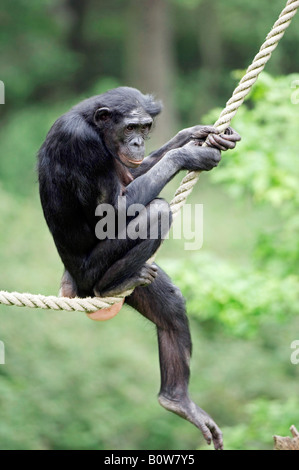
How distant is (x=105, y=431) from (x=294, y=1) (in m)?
6.72

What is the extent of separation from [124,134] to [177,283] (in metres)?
2.47

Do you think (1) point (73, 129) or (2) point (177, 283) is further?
(2) point (177, 283)

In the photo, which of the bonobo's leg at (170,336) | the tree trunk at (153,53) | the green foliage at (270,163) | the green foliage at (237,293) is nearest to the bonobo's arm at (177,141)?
the bonobo's leg at (170,336)

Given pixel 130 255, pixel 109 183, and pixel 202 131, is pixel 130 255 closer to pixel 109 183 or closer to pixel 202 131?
pixel 109 183

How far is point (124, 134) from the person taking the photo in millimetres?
5746

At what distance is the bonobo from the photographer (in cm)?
534

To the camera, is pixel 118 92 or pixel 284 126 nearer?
pixel 118 92

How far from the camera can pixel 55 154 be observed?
5488 millimetres

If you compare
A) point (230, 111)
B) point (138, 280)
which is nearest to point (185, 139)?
point (230, 111)

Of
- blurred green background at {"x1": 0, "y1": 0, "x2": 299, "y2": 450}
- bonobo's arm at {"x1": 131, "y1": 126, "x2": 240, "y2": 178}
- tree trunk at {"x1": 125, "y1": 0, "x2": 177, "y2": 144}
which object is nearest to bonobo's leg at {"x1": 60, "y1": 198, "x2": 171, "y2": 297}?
bonobo's arm at {"x1": 131, "y1": 126, "x2": 240, "y2": 178}

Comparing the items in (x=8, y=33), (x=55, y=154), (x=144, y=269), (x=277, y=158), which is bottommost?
(x=144, y=269)

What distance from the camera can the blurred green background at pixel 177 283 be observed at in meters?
7.85

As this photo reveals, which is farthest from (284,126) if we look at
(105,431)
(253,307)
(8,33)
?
(8,33)
